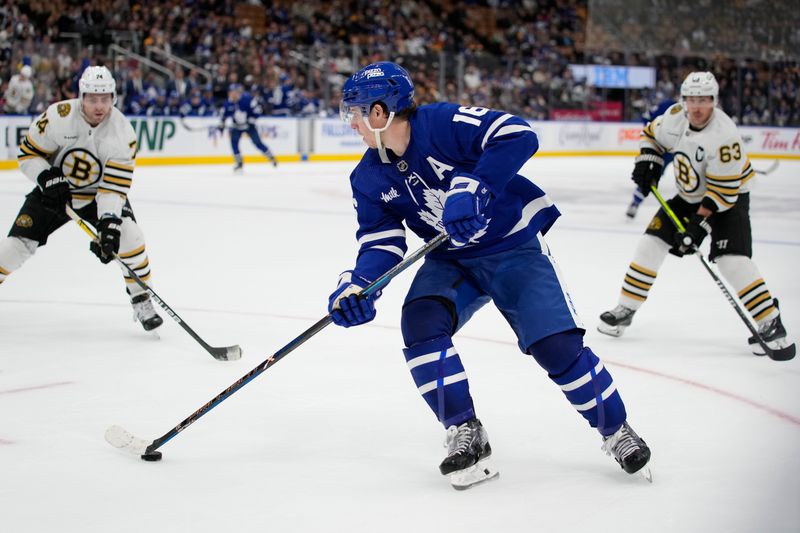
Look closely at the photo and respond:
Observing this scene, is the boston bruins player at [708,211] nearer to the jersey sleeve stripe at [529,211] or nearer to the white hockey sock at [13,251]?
the jersey sleeve stripe at [529,211]

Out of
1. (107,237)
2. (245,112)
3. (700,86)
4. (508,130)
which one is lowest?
(107,237)

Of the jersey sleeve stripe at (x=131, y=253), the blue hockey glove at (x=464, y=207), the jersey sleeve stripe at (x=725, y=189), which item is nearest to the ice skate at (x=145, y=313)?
the jersey sleeve stripe at (x=131, y=253)

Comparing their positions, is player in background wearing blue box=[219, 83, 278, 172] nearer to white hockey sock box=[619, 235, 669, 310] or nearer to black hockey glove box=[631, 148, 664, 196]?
black hockey glove box=[631, 148, 664, 196]

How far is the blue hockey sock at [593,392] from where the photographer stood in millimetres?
2418

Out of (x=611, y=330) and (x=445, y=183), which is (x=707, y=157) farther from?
(x=445, y=183)

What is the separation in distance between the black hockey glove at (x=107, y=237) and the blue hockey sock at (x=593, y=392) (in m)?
2.12

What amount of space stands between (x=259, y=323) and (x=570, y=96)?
15.3 metres

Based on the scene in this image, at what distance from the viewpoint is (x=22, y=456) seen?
261 cm

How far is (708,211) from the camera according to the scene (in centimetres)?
404

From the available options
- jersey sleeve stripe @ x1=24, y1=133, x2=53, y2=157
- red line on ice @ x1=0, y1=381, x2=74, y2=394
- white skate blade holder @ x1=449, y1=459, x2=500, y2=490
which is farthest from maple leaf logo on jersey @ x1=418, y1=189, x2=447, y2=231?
jersey sleeve stripe @ x1=24, y1=133, x2=53, y2=157

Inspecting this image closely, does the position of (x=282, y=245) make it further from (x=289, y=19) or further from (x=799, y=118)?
(x=799, y=118)

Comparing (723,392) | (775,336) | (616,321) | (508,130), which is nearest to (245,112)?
(616,321)

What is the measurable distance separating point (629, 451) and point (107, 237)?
231 cm

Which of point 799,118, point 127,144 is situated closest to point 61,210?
point 127,144
